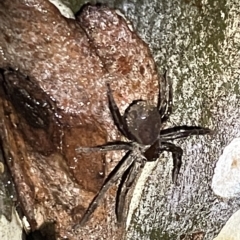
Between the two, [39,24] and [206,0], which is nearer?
[39,24]

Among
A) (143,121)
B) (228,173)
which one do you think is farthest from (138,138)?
(228,173)

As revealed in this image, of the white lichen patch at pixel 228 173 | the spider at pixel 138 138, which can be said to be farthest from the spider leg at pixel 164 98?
the white lichen patch at pixel 228 173

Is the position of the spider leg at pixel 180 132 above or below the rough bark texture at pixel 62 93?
below

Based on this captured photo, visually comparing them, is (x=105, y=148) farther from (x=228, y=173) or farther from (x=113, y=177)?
(x=228, y=173)

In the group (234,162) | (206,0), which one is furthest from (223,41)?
(234,162)

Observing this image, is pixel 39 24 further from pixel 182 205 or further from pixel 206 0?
pixel 182 205

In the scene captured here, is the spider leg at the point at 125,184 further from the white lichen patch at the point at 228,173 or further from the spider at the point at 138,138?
the white lichen patch at the point at 228,173

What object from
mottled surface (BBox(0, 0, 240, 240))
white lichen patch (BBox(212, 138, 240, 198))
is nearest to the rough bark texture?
mottled surface (BBox(0, 0, 240, 240))
